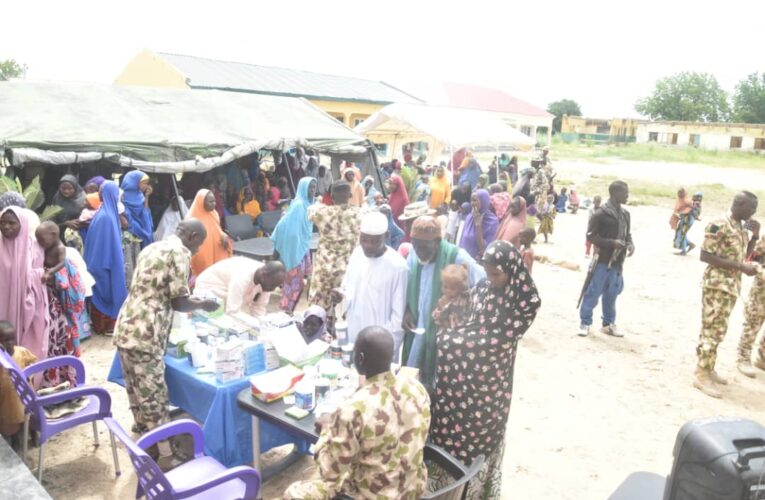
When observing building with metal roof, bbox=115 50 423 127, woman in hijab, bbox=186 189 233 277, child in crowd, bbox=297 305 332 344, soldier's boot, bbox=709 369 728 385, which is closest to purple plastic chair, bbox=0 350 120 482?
child in crowd, bbox=297 305 332 344

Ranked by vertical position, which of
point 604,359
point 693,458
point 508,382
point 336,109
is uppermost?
point 336,109

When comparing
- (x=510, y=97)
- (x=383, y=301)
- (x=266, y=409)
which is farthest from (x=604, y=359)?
(x=510, y=97)

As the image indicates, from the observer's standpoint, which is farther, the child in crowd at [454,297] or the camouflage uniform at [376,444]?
the child in crowd at [454,297]

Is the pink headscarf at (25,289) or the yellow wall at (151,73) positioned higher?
the yellow wall at (151,73)

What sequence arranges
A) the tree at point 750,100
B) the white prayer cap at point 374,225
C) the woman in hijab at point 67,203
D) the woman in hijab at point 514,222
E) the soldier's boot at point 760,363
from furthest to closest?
1. the tree at point 750,100
2. the woman in hijab at point 67,203
3. the woman in hijab at point 514,222
4. the soldier's boot at point 760,363
5. the white prayer cap at point 374,225

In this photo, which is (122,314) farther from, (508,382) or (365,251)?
→ (508,382)

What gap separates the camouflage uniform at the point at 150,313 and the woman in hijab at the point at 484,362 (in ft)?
5.70

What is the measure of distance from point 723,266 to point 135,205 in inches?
258

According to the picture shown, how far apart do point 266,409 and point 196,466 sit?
532 millimetres

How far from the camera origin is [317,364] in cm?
358

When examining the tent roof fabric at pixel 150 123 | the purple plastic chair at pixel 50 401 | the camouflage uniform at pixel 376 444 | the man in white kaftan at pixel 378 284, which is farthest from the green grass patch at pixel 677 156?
the camouflage uniform at pixel 376 444

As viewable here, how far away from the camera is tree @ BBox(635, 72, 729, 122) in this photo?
2431 inches

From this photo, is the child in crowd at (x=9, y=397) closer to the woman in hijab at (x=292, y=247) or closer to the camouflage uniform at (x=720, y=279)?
the woman in hijab at (x=292, y=247)

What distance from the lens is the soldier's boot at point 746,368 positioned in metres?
5.83
